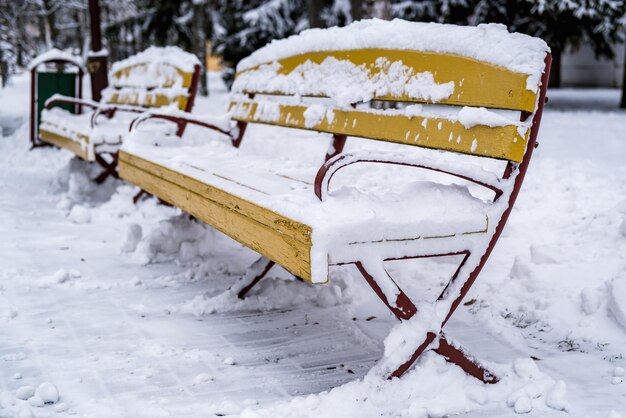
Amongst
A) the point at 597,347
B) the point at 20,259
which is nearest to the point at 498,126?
the point at 597,347

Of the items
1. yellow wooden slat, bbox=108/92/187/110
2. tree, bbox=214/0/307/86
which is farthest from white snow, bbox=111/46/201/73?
tree, bbox=214/0/307/86

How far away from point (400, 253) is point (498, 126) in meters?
0.54

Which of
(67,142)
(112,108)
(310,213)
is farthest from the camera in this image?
(67,142)

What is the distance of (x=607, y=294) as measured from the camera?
3.23 metres

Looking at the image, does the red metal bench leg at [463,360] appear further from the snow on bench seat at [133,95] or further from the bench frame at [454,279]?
the snow on bench seat at [133,95]

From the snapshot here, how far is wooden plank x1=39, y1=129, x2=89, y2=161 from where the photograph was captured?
5.59 metres

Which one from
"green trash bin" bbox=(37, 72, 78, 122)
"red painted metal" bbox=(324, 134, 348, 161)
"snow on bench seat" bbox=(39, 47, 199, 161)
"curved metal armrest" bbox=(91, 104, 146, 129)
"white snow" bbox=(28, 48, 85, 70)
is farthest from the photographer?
"green trash bin" bbox=(37, 72, 78, 122)

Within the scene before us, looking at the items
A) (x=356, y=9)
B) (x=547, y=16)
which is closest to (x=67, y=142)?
(x=356, y=9)

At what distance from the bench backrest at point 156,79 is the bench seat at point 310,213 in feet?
6.15

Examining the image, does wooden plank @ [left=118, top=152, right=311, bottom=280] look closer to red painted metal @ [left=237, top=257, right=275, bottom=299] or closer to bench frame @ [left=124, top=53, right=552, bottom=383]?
bench frame @ [left=124, top=53, right=552, bottom=383]

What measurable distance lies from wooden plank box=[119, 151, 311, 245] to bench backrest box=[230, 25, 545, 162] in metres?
0.69

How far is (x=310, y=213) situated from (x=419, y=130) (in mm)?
810

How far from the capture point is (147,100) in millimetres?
5977

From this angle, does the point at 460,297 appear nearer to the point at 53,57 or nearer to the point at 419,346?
the point at 419,346
